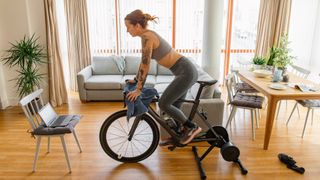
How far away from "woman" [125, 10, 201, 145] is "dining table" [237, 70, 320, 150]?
0.98 m

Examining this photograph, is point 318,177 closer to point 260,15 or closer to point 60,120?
point 60,120

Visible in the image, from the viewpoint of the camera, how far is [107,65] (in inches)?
217

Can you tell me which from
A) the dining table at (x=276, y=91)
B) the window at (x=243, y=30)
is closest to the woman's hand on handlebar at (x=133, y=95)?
the dining table at (x=276, y=91)

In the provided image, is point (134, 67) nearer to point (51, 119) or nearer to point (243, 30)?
point (243, 30)

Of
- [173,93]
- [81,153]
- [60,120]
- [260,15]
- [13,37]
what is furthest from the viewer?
[260,15]

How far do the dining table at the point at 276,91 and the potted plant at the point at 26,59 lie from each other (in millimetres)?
3380

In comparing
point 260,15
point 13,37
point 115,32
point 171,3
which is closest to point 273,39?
point 260,15

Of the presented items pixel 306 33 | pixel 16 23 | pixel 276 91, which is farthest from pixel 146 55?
pixel 306 33

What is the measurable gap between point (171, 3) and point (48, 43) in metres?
2.64

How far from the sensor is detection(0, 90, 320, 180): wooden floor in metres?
2.88

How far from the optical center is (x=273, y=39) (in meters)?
5.73

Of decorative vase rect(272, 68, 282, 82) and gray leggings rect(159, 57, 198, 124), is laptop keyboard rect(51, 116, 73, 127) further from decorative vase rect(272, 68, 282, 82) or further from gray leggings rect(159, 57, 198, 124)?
decorative vase rect(272, 68, 282, 82)

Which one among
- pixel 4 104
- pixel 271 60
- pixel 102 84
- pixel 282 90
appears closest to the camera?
pixel 282 90

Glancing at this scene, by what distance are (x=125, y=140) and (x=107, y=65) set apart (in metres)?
2.34
